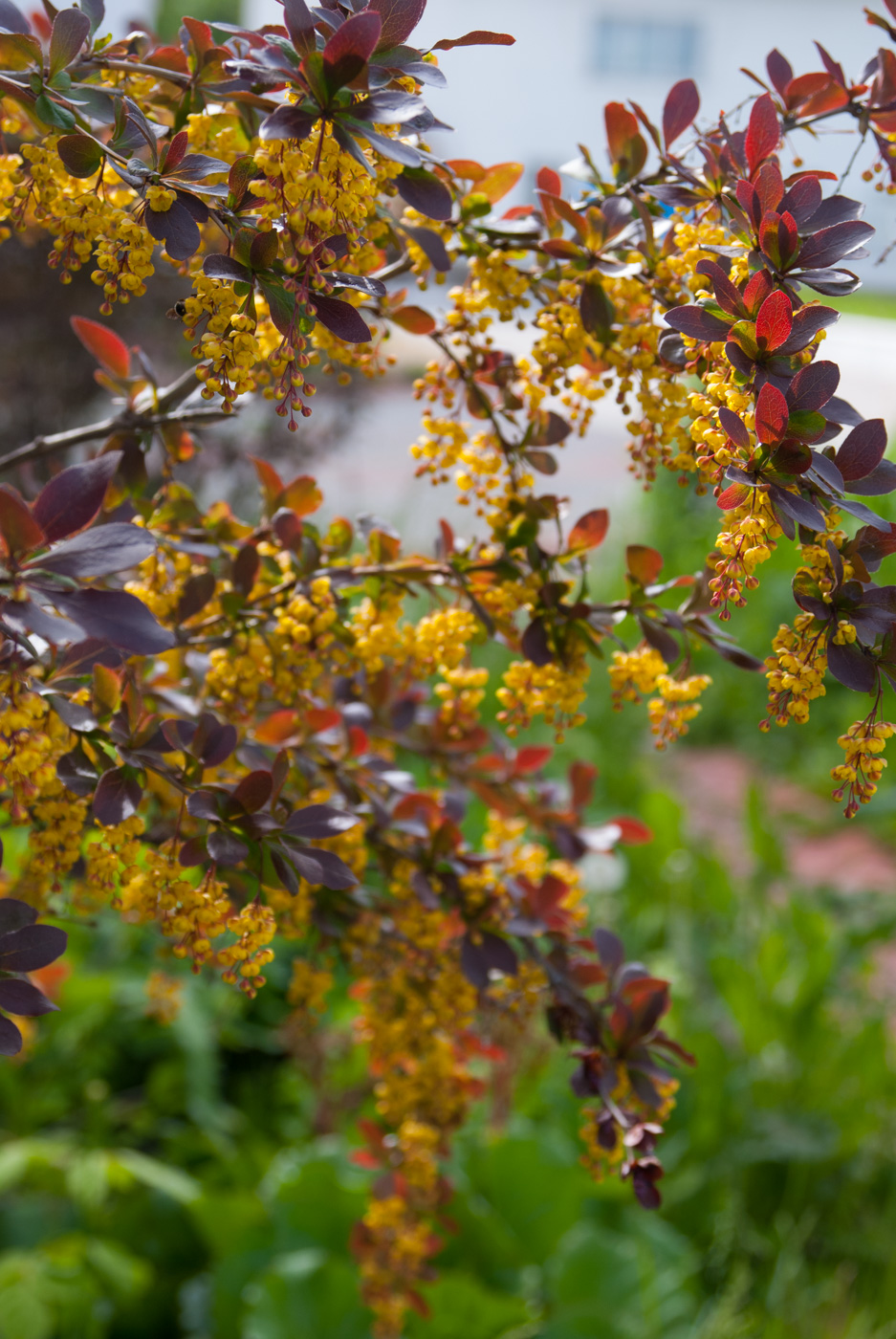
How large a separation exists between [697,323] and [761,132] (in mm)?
158

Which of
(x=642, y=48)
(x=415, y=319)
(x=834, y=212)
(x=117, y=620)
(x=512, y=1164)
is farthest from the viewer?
(x=642, y=48)

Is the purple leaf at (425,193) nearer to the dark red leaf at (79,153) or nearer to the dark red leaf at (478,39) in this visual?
the dark red leaf at (478,39)

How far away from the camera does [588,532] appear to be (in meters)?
0.89

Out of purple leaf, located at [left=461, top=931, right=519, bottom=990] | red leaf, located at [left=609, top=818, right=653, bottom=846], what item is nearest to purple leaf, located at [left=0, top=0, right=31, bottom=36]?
purple leaf, located at [left=461, top=931, right=519, bottom=990]

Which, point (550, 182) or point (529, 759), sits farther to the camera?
point (529, 759)

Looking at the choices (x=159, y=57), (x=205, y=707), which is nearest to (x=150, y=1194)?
(x=205, y=707)

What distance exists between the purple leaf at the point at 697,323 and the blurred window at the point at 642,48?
20576 millimetres

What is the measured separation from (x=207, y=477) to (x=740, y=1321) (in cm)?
332

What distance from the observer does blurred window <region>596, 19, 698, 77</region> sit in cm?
1856

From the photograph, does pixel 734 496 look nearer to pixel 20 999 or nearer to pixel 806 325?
pixel 806 325

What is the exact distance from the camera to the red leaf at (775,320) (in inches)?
22.5

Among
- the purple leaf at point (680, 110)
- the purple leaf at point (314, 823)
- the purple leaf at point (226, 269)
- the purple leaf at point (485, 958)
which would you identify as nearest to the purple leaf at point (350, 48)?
the purple leaf at point (226, 269)

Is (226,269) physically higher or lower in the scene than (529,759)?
higher

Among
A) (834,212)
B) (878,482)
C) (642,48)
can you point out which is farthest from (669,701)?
(642,48)
